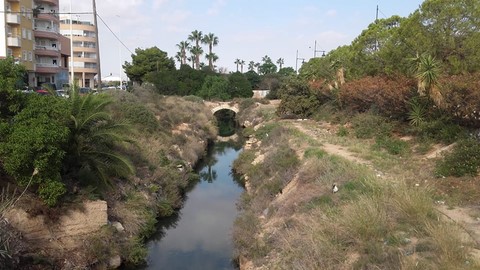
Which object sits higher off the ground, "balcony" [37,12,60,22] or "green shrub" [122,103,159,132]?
"balcony" [37,12,60,22]

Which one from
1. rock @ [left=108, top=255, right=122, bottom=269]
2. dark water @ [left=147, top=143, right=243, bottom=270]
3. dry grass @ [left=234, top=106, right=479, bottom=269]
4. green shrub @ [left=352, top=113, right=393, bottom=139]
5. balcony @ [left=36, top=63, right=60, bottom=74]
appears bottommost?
dark water @ [left=147, top=143, right=243, bottom=270]

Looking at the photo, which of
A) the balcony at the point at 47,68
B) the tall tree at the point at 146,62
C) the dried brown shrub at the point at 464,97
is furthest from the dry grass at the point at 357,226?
the tall tree at the point at 146,62

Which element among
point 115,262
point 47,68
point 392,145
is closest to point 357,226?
point 115,262

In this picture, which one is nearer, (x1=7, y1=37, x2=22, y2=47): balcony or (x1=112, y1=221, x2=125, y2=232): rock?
(x1=112, y1=221, x2=125, y2=232): rock

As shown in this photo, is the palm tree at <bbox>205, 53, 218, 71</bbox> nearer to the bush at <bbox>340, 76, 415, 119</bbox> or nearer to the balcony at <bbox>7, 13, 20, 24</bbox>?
the balcony at <bbox>7, 13, 20, 24</bbox>

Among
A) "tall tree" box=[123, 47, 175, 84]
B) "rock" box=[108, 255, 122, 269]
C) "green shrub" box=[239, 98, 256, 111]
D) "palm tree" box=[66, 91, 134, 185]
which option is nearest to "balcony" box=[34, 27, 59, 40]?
"tall tree" box=[123, 47, 175, 84]

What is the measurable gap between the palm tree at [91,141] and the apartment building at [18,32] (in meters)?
30.9

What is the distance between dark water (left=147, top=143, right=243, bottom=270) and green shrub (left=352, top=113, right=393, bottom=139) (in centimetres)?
786

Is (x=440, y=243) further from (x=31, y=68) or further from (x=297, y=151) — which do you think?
(x=31, y=68)

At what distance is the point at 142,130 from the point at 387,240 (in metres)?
19.5

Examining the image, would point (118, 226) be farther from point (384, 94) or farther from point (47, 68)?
point (47, 68)

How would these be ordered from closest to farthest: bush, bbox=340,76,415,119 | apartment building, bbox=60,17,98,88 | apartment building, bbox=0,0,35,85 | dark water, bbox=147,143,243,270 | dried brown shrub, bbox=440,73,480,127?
dark water, bbox=147,143,243,270
dried brown shrub, bbox=440,73,480,127
bush, bbox=340,76,415,119
apartment building, bbox=0,0,35,85
apartment building, bbox=60,17,98,88

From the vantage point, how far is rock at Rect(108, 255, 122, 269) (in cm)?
1305

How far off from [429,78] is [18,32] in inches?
1667
